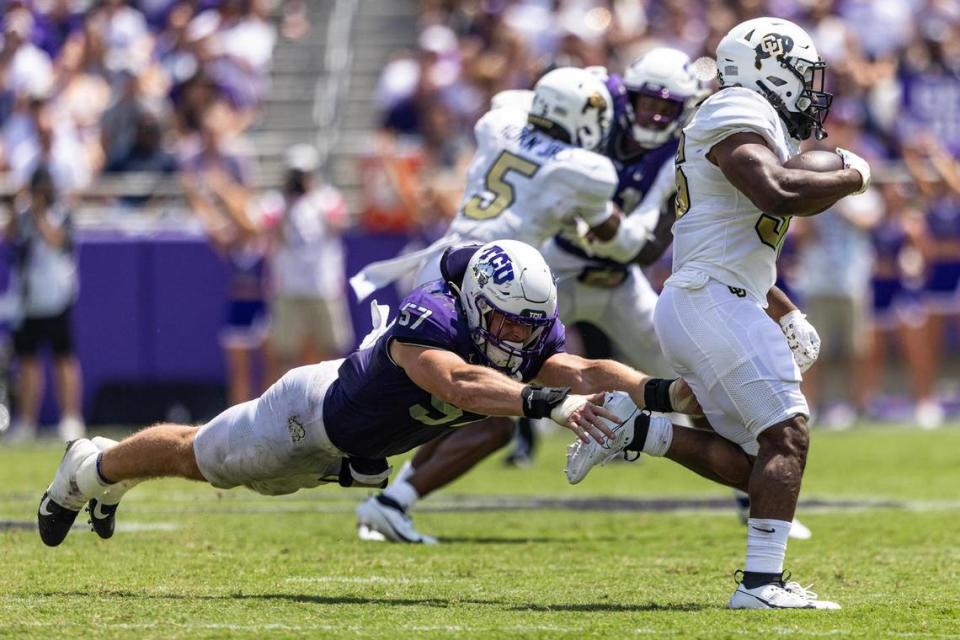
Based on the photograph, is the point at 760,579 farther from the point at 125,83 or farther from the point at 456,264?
the point at 125,83

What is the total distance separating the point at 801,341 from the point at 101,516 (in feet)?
8.43

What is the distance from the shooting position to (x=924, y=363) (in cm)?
1412

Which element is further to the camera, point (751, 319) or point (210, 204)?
point (210, 204)

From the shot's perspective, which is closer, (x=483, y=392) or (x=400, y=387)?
(x=483, y=392)

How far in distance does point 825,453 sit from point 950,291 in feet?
11.7

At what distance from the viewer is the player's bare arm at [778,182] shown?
202 inches

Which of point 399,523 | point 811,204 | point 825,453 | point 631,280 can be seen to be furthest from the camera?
point 825,453

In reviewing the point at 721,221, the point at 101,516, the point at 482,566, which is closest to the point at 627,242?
the point at 482,566

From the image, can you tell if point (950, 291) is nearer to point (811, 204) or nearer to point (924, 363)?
point (924, 363)

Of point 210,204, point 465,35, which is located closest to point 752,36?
point 210,204

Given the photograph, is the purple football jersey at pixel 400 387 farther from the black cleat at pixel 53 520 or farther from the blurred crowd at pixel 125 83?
the blurred crowd at pixel 125 83

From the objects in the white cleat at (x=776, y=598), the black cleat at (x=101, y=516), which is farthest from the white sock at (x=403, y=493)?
the white cleat at (x=776, y=598)

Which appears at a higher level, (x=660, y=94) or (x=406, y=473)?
(x=660, y=94)

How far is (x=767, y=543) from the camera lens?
17.1 ft
